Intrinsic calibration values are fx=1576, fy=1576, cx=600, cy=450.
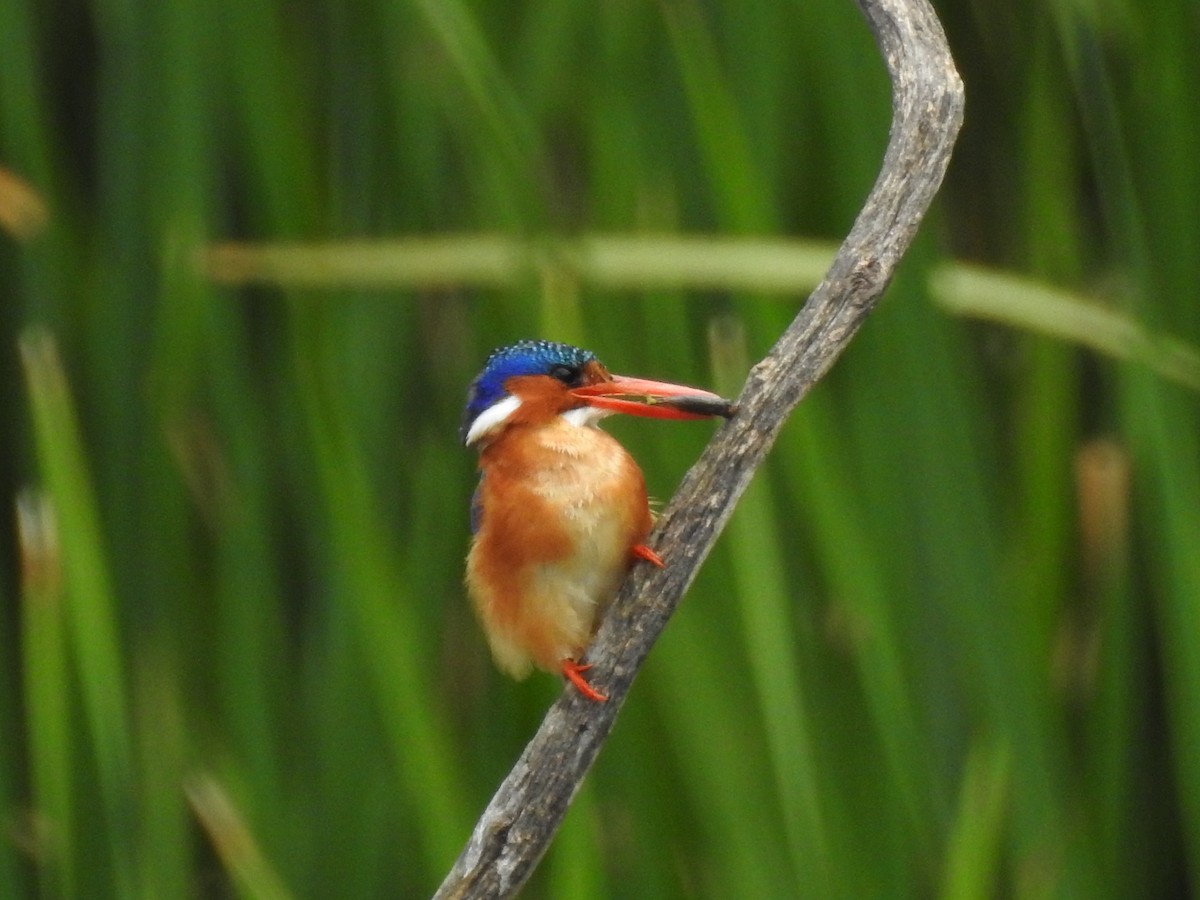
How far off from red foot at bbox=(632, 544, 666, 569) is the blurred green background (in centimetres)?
20

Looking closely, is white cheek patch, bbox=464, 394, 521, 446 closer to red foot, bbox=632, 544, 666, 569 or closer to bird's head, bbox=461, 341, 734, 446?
bird's head, bbox=461, 341, 734, 446

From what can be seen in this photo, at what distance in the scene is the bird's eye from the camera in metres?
1.46

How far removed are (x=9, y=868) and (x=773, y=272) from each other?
40.1 inches

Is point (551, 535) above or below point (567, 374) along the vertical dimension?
below

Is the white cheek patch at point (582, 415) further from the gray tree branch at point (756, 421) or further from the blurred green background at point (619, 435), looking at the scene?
the gray tree branch at point (756, 421)

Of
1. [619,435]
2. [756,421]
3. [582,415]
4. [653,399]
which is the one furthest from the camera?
[619,435]

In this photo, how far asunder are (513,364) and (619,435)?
281 millimetres

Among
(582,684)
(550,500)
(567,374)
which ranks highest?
(567,374)

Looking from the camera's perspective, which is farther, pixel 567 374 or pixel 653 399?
pixel 567 374

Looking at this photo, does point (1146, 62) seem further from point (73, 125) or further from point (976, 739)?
point (73, 125)

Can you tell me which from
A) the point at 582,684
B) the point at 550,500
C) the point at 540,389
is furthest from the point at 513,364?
the point at 582,684

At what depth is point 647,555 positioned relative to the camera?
121 cm

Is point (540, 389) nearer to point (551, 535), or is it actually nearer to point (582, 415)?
point (582, 415)

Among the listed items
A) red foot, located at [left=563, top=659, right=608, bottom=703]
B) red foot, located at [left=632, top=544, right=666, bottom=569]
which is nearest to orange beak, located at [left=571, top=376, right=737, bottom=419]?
red foot, located at [left=632, top=544, right=666, bottom=569]
